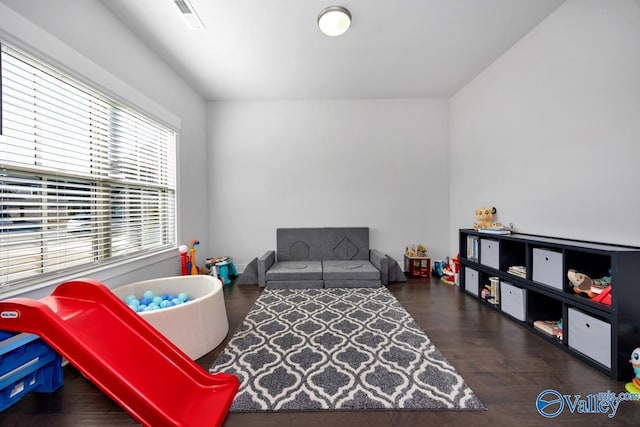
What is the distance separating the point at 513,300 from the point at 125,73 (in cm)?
446

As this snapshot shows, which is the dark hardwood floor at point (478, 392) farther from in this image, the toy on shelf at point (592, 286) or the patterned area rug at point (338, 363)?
the toy on shelf at point (592, 286)

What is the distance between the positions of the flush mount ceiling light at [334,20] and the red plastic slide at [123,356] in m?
2.72

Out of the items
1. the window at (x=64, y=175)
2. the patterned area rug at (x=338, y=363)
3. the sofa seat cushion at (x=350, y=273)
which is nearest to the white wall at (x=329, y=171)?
the sofa seat cushion at (x=350, y=273)

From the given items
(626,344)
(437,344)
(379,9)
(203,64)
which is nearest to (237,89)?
(203,64)

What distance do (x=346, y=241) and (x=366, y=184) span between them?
40.5 inches

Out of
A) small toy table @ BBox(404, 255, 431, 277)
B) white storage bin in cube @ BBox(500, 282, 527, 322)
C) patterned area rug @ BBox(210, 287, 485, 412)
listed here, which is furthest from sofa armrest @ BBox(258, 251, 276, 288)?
white storage bin in cube @ BBox(500, 282, 527, 322)

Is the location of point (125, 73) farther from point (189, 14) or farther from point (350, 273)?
point (350, 273)

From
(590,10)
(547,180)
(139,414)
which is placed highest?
(590,10)

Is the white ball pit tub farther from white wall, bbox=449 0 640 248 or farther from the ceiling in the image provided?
Result: white wall, bbox=449 0 640 248

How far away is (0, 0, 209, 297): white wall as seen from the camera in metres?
1.62

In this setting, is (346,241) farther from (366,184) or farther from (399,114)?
(399,114)

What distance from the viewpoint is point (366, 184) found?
4.09 meters

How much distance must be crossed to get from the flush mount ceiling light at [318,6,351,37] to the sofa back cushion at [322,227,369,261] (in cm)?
269

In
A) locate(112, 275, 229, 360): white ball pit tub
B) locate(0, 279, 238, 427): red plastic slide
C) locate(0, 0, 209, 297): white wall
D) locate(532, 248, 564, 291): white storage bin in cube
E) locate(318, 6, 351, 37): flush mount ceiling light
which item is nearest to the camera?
locate(0, 279, 238, 427): red plastic slide
